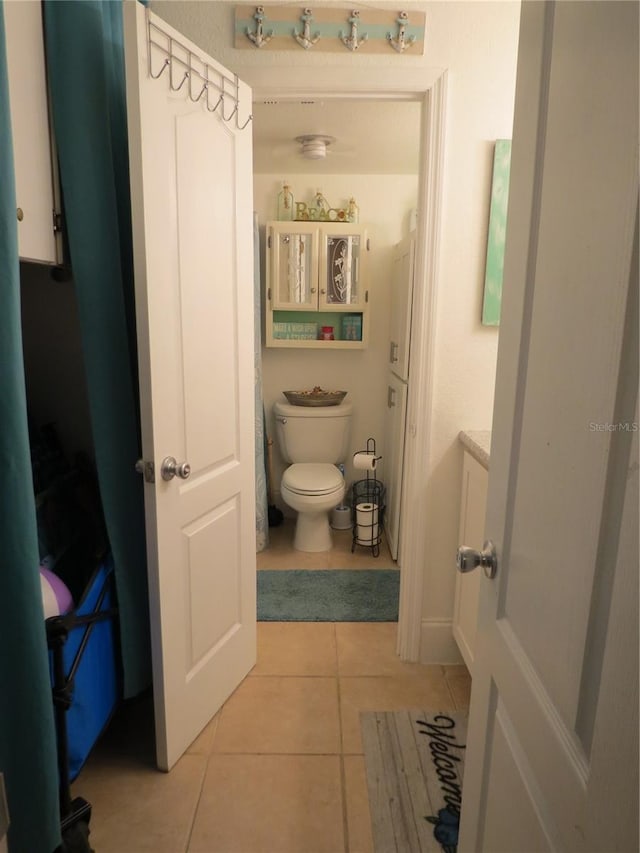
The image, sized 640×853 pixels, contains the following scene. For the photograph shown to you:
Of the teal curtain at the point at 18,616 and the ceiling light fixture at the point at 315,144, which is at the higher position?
the ceiling light fixture at the point at 315,144

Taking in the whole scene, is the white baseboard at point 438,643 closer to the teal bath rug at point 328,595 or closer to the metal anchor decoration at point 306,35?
the teal bath rug at point 328,595

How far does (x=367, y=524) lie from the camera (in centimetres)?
304

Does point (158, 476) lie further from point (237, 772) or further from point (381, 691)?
point (381, 691)

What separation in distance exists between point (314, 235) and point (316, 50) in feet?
4.59

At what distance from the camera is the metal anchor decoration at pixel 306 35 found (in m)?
1.68

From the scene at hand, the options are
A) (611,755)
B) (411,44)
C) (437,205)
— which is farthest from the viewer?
(437,205)

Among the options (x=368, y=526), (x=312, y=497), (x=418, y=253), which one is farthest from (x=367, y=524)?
(x=418, y=253)

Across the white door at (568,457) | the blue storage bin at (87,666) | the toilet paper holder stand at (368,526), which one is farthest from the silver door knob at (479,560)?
the toilet paper holder stand at (368,526)

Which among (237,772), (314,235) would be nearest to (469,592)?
(237,772)

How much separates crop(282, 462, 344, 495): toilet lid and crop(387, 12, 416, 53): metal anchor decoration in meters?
1.98

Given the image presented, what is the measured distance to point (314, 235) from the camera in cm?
312

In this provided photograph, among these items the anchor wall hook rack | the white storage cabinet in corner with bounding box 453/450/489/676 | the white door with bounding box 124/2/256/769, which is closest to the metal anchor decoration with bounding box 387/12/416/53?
the anchor wall hook rack

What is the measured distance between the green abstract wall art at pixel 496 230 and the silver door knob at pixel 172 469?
3.83 feet

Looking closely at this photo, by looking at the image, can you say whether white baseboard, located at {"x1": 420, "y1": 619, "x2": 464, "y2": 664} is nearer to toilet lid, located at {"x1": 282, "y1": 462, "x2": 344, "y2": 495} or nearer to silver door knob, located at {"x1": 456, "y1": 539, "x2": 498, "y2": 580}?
toilet lid, located at {"x1": 282, "y1": 462, "x2": 344, "y2": 495}
